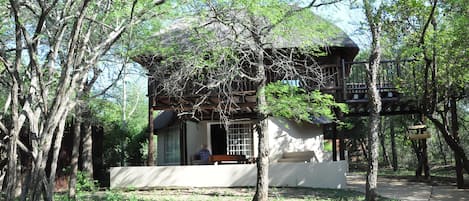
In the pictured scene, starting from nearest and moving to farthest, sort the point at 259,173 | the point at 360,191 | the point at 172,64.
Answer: the point at 259,173
the point at 172,64
the point at 360,191

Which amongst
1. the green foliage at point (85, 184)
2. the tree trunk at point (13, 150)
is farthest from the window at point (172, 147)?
the tree trunk at point (13, 150)

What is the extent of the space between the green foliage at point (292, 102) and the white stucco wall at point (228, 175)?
3026 mm

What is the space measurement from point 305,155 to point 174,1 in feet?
27.0

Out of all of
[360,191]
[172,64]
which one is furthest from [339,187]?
[172,64]

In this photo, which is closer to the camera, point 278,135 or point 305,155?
point 305,155

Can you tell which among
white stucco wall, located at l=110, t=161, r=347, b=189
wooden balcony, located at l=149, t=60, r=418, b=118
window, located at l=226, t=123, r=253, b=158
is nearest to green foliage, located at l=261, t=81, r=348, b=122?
wooden balcony, located at l=149, t=60, r=418, b=118

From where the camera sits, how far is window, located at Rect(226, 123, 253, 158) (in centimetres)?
1702

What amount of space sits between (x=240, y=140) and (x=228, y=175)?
126 inches

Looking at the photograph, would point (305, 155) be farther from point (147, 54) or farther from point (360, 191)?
point (147, 54)

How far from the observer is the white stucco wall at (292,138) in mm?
17047

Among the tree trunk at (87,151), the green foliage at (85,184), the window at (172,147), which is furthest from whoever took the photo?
the window at (172,147)

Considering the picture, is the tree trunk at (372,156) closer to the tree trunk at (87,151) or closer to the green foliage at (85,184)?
the green foliage at (85,184)

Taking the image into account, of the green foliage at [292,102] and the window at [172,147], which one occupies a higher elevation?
the green foliage at [292,102]

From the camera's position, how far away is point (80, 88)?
9125 millimetres
